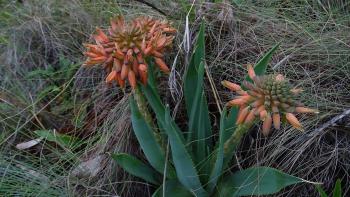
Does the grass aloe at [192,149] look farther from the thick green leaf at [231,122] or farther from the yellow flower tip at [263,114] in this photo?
the yellow flower tip at [263,114]

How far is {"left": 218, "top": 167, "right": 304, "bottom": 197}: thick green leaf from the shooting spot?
3.99 ft

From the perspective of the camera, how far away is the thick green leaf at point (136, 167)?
52.7 inches

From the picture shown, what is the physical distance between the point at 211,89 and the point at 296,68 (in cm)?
28


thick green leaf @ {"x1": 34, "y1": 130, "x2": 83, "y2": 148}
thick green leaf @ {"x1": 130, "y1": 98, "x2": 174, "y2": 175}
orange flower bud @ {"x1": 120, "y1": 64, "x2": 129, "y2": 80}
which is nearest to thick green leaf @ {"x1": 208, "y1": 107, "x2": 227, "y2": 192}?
thick green leaf @ {"x1": 130, "y1": 98, "x2": 174, "y2": 175}

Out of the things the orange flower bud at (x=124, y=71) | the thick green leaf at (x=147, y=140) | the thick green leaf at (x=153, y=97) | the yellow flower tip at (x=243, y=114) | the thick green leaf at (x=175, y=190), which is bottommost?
the thick green leaf at (x=175, y=190)

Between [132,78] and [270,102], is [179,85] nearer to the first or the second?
[132,78]

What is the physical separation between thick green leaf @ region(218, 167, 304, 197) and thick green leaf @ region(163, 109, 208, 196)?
0.23ft

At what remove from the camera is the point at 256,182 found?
1283 mm

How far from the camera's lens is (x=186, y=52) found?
64.6 inches

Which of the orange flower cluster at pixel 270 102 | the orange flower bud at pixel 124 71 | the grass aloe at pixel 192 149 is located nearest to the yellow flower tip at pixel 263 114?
the orange flower cluster at pixel 270 102

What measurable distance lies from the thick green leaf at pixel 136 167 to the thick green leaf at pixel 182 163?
0.13 m

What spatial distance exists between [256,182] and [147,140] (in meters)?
0.30

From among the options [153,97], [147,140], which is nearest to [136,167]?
[147,140]

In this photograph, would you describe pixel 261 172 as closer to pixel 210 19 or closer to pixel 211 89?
pixel 211 89
